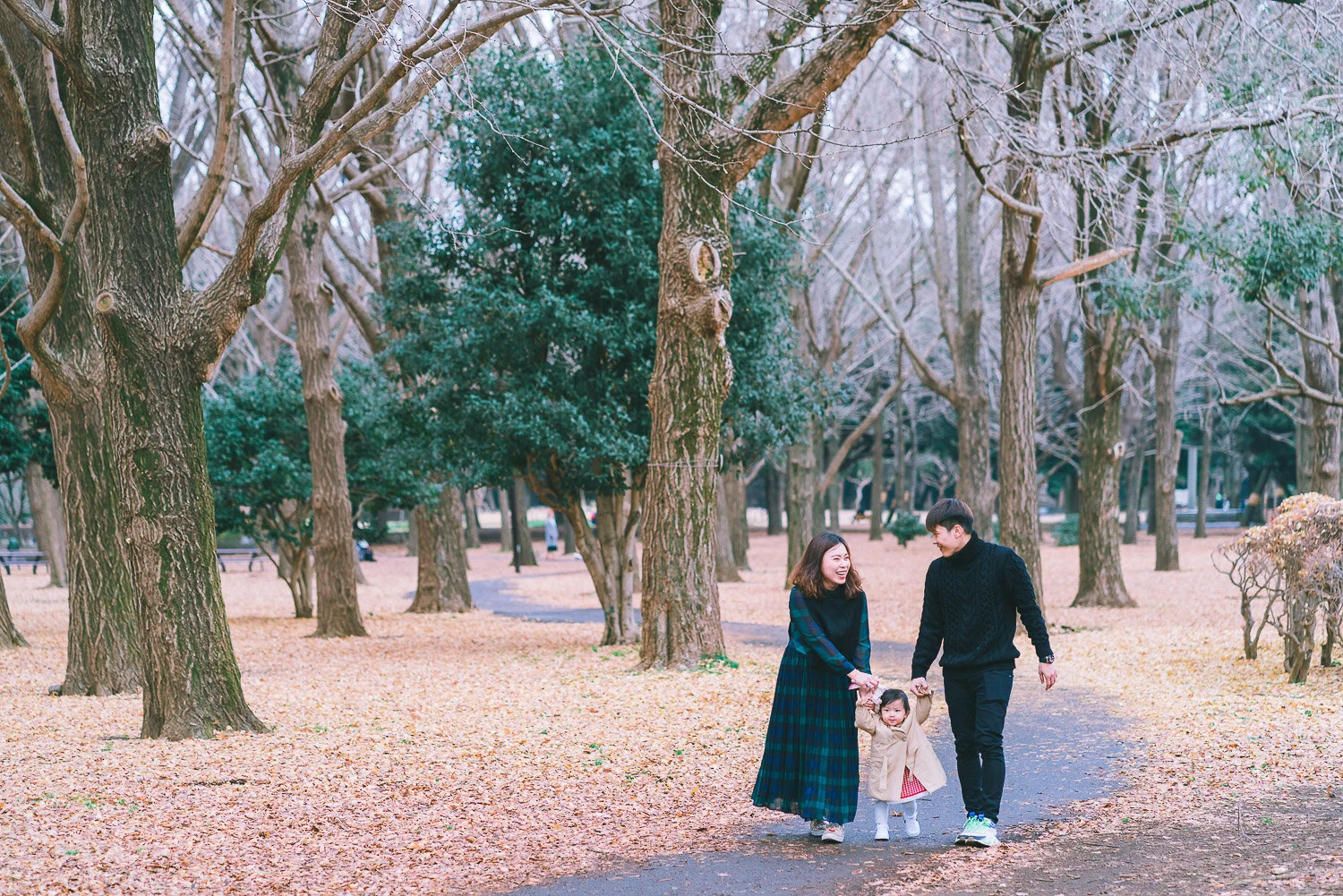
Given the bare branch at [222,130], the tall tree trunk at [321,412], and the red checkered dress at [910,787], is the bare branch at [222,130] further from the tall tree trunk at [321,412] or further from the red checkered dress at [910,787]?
→ the tall tree trunk at [321,412]

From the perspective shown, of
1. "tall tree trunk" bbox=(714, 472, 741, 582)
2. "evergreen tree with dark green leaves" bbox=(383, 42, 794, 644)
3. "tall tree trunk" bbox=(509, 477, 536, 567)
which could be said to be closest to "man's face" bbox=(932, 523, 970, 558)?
"evergreen tree with dark green leaves" bbox=(383, 42, 794, 644)

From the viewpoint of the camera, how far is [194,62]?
17.6 m

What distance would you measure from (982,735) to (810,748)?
0.79m

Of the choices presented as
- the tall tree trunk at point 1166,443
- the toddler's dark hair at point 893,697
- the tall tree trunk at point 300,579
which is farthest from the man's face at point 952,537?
the tall tree trunk at point 1166,443

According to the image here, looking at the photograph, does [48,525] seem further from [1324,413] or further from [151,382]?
[1324,413]

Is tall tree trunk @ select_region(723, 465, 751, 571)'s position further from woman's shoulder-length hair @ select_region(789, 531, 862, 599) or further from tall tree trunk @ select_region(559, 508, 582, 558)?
woman's shoulder-length hair @ select_region(789, 531, 862, 599)

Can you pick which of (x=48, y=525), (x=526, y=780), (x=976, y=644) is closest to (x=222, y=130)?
(x=526, y=780)

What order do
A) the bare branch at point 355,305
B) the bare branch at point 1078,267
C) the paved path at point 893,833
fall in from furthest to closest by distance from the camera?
1. the bare branch at point 355,305
2. the bare branch at point 1078,267
3. the paved path at point 893,833

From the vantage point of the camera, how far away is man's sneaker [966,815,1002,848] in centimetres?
529

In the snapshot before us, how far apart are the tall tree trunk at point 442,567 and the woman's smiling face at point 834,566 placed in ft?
47.7

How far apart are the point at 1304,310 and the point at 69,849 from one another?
19.4m

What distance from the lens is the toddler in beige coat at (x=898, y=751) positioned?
17.6ft

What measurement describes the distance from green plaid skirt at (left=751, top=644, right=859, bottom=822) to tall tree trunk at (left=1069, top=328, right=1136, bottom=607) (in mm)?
13303

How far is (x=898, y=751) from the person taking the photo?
212 inches
